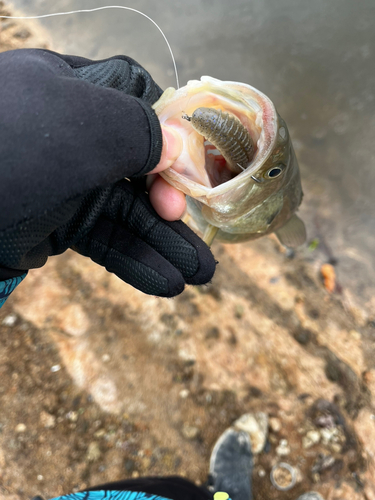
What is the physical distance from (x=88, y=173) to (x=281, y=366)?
244 centimetres

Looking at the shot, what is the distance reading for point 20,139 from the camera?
89 centimetres

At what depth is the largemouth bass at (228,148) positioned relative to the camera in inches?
51.1

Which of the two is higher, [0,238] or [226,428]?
[0,238]

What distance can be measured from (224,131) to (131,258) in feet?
2.28

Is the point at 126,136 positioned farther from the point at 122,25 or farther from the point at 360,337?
the point at 122,25

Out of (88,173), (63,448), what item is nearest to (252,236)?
(88,173)

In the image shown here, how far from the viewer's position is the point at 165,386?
2.62 m

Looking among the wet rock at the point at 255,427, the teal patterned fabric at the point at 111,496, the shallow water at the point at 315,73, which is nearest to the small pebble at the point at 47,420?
the teal patterned fabric at the point at 111,496

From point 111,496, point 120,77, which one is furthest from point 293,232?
point 111,496

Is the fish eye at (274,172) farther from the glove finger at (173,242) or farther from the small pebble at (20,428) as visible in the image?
the small pebble at (20,428)

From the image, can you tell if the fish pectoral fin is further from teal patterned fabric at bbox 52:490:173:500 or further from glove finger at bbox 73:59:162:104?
teal patterned fabric at bbox 52:490:173:500

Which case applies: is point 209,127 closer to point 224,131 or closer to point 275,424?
point 224,131

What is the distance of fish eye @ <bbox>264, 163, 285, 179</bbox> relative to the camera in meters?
1.46

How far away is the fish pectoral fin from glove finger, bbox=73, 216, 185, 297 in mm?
A: 1250
